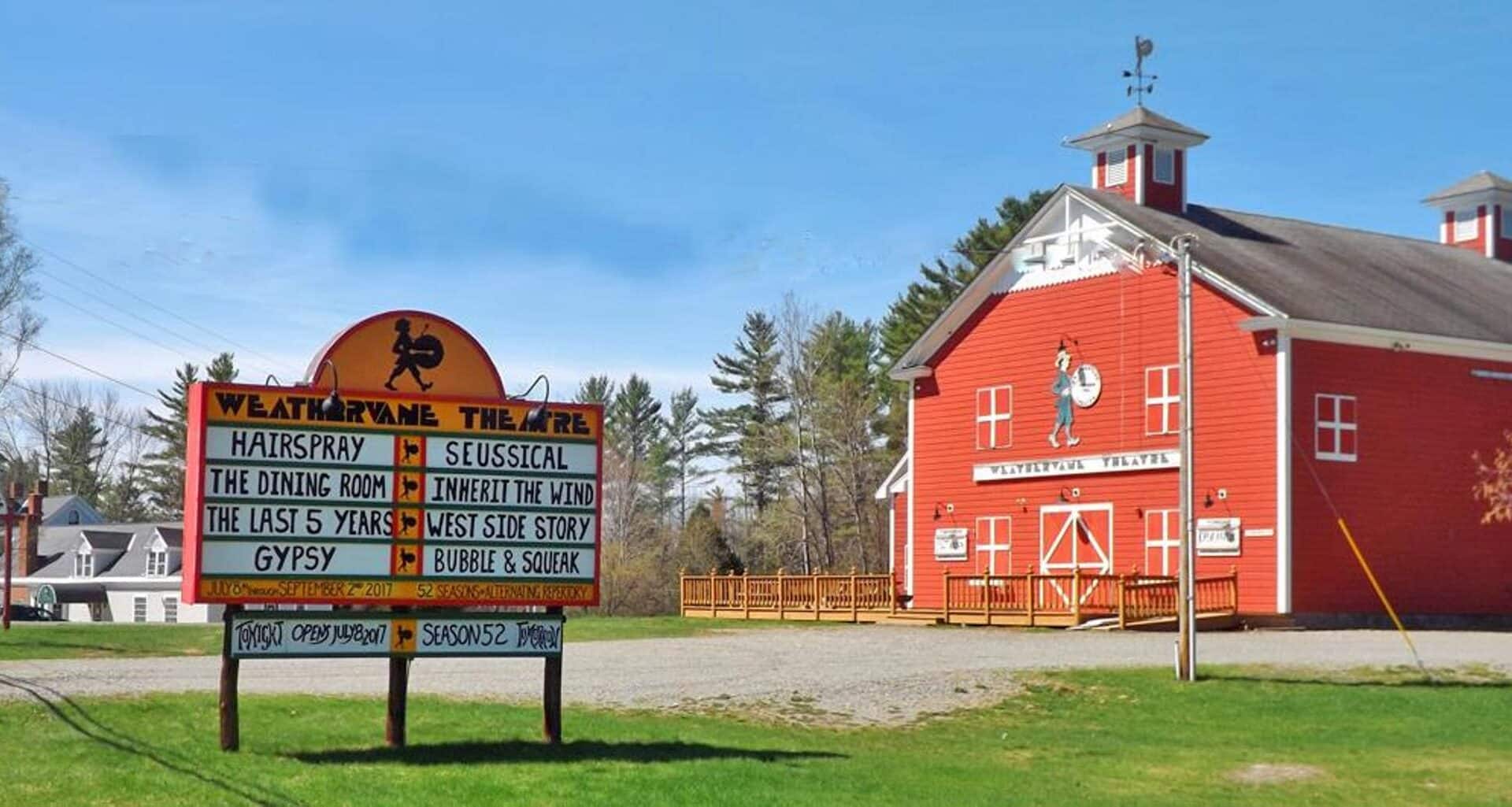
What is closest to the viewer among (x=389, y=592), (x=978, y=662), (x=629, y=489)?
(x=389, y=592)

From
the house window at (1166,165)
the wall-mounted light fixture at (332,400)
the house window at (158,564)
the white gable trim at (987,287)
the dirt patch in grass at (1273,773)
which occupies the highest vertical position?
the house window at (1166,165)

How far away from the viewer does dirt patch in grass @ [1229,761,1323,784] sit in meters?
18.5

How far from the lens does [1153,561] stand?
133ft

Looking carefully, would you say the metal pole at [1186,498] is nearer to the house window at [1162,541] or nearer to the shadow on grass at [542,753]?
the shadow on grass at [542,753]

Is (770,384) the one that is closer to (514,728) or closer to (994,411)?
(994,411)

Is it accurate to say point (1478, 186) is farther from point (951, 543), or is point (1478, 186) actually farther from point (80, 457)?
point (80, 457)

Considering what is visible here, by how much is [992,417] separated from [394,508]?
Result: 29717mm

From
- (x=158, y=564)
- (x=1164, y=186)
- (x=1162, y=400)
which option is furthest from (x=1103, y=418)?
(x=158, y=564)

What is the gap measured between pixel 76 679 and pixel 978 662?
12869 mm

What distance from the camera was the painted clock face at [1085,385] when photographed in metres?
Result: 42.7

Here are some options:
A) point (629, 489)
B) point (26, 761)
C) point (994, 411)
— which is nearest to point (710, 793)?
point (26, 761)

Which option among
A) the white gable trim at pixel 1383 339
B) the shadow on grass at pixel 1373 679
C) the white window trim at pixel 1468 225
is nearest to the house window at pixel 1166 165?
the white gable trim at pixel 1383 339

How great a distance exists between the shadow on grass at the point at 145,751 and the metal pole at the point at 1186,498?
14.5m

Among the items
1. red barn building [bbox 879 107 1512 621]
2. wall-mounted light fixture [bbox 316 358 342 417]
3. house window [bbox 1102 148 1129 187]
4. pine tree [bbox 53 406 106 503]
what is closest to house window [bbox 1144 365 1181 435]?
red barn building [bbox 879 107 1512 621]
